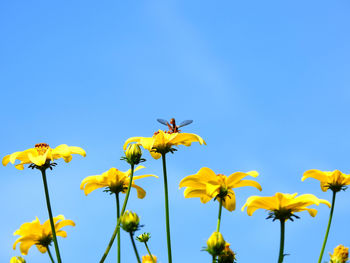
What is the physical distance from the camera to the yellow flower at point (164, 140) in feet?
18.6

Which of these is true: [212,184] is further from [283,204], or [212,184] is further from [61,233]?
[61,233]

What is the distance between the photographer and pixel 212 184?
538 cm

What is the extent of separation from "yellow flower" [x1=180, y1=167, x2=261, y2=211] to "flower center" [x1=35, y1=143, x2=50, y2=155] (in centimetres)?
175

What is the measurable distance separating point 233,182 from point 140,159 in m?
1.13

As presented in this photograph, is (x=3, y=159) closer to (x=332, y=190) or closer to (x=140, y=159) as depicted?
(x=140, y=159)

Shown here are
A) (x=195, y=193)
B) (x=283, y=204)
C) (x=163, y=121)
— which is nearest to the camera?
(x=283, y=204)

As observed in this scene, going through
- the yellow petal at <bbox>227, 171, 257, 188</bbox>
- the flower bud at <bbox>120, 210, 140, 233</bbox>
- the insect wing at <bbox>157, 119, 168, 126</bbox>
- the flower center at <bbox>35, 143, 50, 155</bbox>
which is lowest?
the flower bud at <bbox>120, 210, 140, 233</bbox>

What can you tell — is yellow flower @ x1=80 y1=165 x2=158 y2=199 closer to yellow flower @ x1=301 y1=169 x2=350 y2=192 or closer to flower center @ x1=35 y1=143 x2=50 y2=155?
flower center @ x1=35 y1=143 x2=50 y2=155

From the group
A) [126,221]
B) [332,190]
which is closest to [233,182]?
[126,221]

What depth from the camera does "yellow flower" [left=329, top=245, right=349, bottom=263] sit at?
5.39 m

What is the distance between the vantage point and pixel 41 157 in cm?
558

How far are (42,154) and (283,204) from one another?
2817mm

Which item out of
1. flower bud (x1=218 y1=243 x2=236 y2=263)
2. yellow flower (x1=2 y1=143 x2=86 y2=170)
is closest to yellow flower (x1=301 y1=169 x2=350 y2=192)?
flower bud (x1=218 y1=243 x2=236 y2=263)

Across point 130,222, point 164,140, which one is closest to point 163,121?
point 164,140
